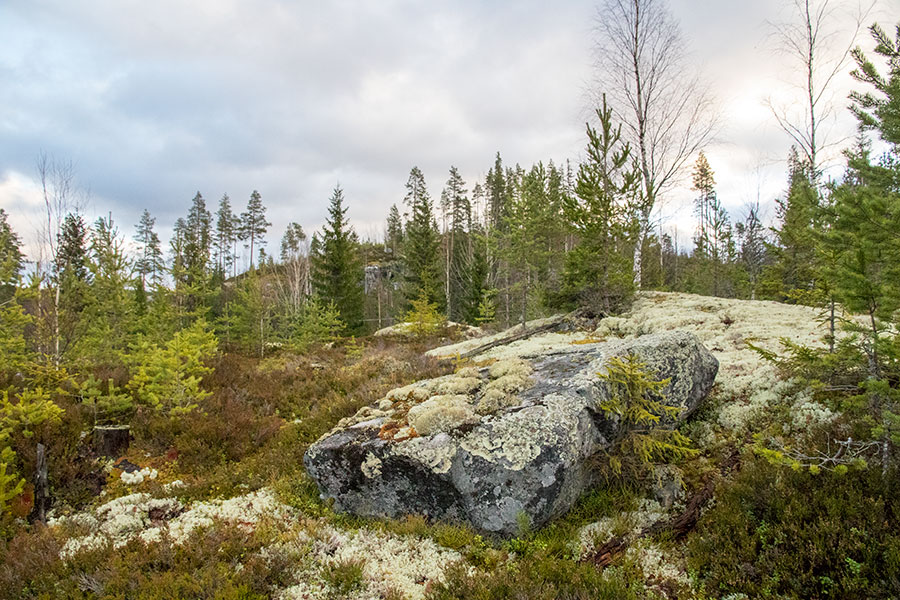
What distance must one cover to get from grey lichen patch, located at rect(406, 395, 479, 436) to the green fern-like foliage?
176 centimetres

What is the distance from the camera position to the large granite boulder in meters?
4.43

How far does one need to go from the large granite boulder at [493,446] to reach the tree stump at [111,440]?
3886mm

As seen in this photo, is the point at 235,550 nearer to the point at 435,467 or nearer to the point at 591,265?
the point at 435,467

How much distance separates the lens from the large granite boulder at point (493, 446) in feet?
14.5

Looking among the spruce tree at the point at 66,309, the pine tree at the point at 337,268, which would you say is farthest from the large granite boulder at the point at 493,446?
the pine tree at the point at 337,268

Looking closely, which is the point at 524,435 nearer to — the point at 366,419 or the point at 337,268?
the point at 366,419

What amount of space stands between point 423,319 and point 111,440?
45.7 ft

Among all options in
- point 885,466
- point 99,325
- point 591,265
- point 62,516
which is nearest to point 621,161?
point 591,265

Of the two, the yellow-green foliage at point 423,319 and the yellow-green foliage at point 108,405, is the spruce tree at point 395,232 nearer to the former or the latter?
the yellow-green foliage at point 423,319

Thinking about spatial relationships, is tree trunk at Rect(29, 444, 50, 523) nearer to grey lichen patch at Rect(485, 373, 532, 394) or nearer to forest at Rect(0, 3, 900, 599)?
forest at Rect(0, 3, 900, 599)

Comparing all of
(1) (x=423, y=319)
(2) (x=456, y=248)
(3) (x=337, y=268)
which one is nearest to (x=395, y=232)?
(2) (x=456, y=248)

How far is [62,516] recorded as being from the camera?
5.27m

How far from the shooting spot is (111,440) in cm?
673

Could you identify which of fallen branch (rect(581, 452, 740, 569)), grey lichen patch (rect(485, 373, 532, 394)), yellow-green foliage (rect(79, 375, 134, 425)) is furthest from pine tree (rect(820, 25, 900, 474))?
yellow-green foliage (rect(79, 375, 134, 425))
